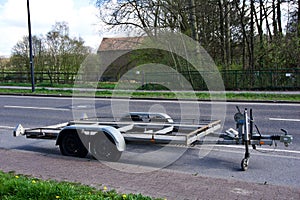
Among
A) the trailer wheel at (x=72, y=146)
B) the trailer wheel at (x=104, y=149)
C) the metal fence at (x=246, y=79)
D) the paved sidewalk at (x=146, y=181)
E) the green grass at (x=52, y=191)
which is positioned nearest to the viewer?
the green grass at (x=52, y=191)

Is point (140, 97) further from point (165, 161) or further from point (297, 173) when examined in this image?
point (297, 173)

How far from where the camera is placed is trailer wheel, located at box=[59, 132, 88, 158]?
7055mm

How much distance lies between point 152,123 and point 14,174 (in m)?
3.30

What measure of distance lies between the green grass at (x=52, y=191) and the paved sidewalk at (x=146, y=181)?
1.00 feet

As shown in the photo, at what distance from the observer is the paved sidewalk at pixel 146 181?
15.9 feet

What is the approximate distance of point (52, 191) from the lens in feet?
15.4

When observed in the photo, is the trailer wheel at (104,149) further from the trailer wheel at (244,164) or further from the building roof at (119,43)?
the building roof at (119,43)

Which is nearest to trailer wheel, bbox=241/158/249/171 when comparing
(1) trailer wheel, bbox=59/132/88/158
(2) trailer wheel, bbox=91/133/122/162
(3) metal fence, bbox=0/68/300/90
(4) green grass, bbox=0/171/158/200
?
(2) trailer wheel, bbox=91/133/122/162

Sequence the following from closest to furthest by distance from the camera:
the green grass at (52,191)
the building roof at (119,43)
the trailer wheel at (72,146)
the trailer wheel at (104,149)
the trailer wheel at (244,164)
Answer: the green grass at (52,191) → the trailer wheel at (244,164) → the trailer wheel at (104,149) → the trailer wheel at (72,146) → the building roof at (119,43)

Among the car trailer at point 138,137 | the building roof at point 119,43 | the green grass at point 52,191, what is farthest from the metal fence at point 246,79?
the green grass at point 52,191

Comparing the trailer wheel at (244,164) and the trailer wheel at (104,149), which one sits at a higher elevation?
the trailer wheel at (104,149)

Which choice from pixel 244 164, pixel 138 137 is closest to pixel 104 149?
pixel 138 137

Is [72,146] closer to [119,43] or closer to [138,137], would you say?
[138,137]

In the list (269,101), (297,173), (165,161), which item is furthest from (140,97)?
(297,173)
